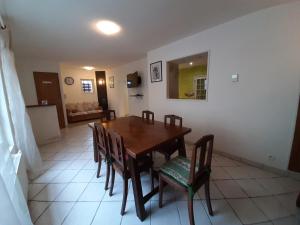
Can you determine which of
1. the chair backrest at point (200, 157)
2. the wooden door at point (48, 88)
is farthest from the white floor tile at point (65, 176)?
the wooden door at point (48, 88)

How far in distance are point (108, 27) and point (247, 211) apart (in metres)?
3.16

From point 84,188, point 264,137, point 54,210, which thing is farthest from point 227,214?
point 54,210

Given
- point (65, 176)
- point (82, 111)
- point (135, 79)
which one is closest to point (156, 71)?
point (135, 79)

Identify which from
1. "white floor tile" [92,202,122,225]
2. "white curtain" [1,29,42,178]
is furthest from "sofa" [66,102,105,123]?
"white floor tile" [92,202,122,225]

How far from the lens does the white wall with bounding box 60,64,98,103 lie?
618 centimetres

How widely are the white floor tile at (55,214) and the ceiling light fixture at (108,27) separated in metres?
2.59

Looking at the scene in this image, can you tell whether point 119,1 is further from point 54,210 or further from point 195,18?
point 54,210

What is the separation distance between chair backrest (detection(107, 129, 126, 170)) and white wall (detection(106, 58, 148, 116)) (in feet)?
11.1

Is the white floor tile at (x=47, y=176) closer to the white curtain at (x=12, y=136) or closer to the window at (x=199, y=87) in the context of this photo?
the white curtain at (x=12, y=136)

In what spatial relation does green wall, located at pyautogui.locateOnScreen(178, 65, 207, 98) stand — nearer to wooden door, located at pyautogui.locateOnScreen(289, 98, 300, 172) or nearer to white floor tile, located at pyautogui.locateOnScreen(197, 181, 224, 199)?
wooden door, located at pyautogui.locateOnScreen(289, 98, 300, 172)

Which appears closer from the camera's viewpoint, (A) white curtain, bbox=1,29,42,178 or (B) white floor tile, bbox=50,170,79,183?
(A) white curtain, bbox=1,29,42,178

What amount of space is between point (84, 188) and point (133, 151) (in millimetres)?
1155

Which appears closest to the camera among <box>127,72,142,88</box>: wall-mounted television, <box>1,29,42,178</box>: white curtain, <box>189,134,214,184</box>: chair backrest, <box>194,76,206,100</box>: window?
<box>189,134,214,184</box>: chair backrest

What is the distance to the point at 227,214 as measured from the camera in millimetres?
1393
